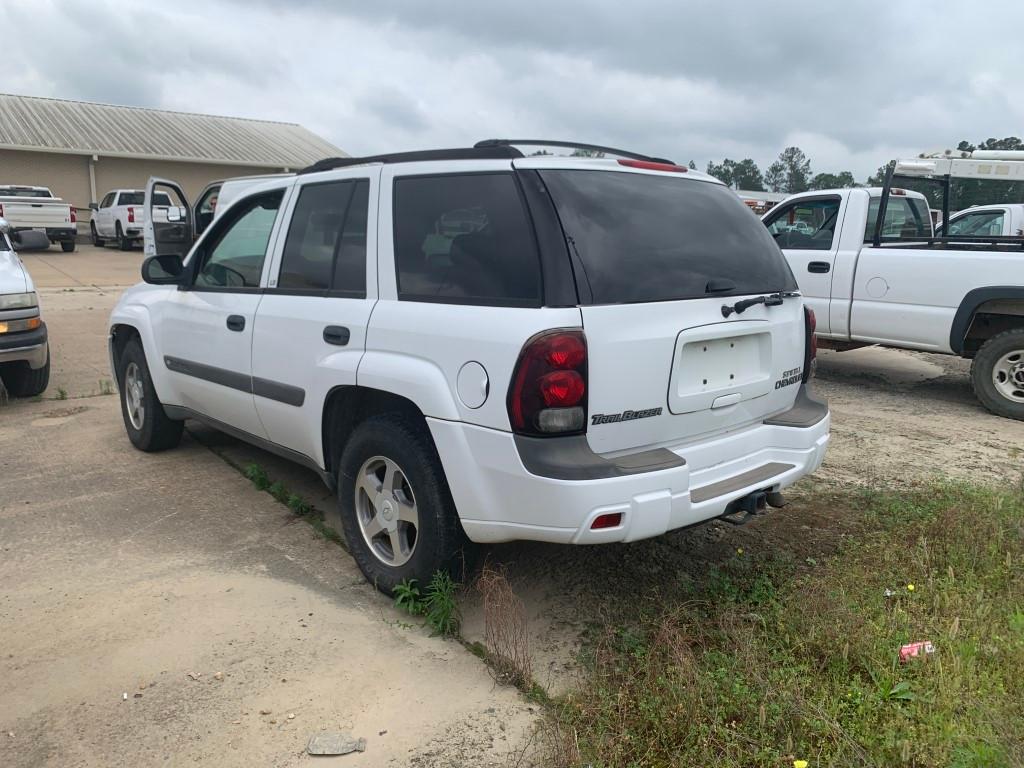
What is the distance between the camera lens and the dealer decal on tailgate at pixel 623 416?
2956 millimetres

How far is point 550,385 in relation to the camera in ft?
9.42

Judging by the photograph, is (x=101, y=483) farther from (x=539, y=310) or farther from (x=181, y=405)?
(x=539, y=310)

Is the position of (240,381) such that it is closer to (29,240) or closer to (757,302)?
(757,302)

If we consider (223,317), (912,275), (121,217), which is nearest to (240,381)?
(223,317)

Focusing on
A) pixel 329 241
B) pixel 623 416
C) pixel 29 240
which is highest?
pixel 329 241

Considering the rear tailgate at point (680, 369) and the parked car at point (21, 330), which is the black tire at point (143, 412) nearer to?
the parked car at point (21, 330)

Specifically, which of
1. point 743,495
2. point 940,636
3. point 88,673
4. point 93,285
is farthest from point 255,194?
point 93,285

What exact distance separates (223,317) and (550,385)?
2502 millimetres

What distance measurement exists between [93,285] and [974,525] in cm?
1614

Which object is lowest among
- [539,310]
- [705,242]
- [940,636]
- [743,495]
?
[940,636]

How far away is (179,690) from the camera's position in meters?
3.02

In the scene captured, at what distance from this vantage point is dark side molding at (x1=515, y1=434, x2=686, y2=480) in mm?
2875

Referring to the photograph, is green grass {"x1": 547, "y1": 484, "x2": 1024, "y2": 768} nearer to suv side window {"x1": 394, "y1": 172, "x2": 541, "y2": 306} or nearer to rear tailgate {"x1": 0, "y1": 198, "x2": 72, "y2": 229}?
suv side window {"x1": 394, "y1": 172, "x2": 541, "y2": 306}

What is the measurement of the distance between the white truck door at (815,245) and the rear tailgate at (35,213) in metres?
20.0
